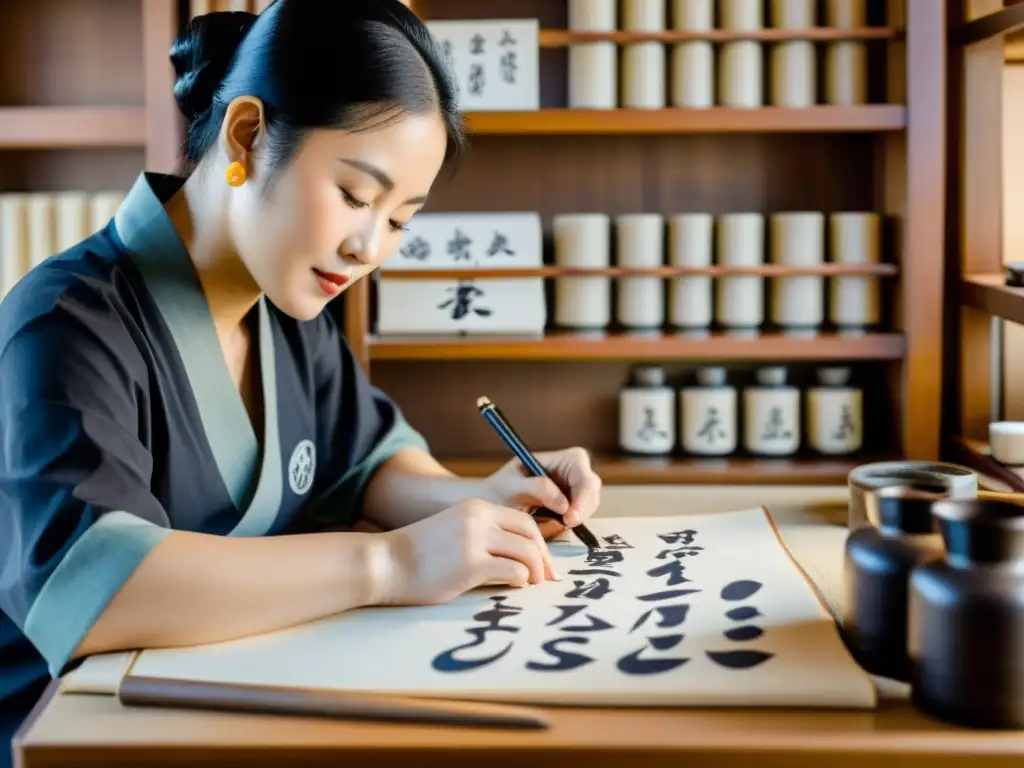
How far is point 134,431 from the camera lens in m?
1.19

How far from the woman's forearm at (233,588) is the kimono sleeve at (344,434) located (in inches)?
20.7

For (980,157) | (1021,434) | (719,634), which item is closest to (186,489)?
(719,634)

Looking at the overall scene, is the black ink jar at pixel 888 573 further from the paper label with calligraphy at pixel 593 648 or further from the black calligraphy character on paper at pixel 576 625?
the black calligraphy character on paper at pixel 576 625

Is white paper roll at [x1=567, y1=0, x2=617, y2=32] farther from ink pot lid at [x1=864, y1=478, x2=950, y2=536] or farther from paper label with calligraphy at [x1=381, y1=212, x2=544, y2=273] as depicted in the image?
ink pot lid at [x1=864, y1=478, x2=950, y2=536]

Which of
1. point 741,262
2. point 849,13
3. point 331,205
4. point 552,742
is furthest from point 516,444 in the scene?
point 849,13

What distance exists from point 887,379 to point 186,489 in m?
1.50

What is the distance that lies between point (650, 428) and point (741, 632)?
3.85 feet

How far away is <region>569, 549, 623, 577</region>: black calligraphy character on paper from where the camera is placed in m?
1.24

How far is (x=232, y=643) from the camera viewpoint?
104 centimetres

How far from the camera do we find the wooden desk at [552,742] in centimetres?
84

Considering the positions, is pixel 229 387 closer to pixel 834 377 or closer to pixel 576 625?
pixel 576 625

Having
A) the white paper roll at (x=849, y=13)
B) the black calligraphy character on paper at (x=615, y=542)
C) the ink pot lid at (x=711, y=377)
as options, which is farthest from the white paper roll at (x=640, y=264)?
the black calligraphy character on paper at (x=615, y=542)

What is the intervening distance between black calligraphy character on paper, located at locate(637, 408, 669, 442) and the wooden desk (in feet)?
4.28

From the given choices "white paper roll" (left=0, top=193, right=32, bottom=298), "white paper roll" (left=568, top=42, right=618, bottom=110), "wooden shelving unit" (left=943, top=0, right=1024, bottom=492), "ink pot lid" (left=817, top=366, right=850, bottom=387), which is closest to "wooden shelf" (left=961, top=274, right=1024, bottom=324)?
"wooden shelving unit" (left=943, top=0, right=1024, bottom=492)
